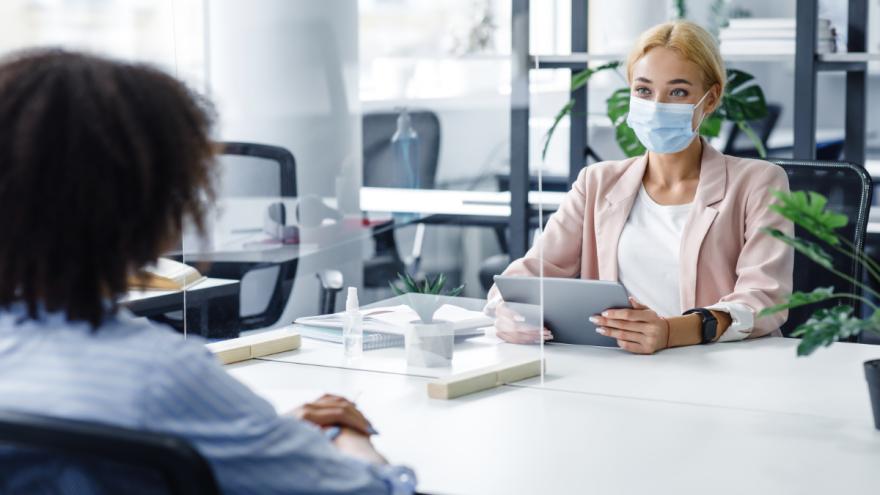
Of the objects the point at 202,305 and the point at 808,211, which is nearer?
the point at 808,211

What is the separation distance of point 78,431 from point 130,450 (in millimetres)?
45

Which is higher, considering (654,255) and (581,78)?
(581,78)

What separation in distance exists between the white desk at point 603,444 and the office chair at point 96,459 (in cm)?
44

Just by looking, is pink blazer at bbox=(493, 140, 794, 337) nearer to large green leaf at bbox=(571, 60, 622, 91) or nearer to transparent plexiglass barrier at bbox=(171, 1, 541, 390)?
transparent plexiglass barrier at bbox=(171, 1, 541, 390)

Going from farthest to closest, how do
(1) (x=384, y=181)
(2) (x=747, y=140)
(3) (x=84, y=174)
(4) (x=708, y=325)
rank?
(2) (x=747, y=140)
(1) (x=384, y=181)
(4) (x=708, y=325)
(3) (x=84, y=174)

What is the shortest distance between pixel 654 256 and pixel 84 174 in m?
1.58

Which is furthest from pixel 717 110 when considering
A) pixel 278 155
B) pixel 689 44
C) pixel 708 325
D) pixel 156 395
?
pixel 156 395

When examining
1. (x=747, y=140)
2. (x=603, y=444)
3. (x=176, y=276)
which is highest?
(x=747, y=140)

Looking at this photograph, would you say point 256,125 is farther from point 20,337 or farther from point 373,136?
point 20,337

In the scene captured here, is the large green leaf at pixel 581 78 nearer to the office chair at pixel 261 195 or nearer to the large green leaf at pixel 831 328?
the office chair at pixel 261 195

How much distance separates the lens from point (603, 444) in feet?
4.85

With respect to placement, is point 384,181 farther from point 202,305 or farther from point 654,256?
point 654,256

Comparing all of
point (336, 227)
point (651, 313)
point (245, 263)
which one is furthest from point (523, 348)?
point (245, 263)

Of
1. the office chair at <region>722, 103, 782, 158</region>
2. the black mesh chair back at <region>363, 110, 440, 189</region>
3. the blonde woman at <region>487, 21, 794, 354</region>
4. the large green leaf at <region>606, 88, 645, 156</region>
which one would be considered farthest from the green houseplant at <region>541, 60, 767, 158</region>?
the office chair at <region>722, 103, 782, 158</region>
